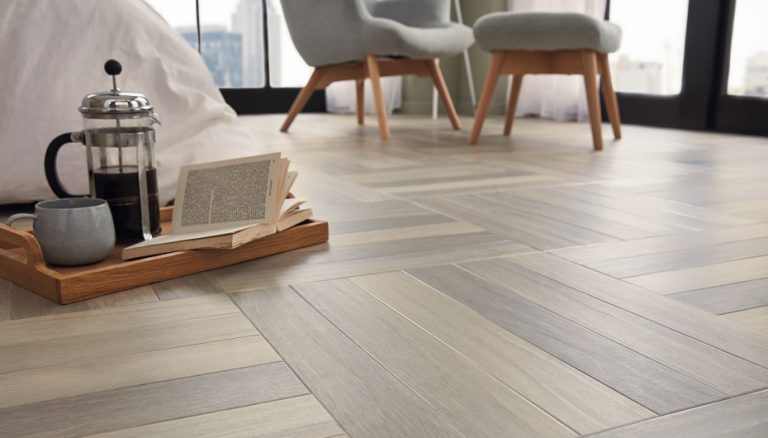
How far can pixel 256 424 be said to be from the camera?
0.65 m

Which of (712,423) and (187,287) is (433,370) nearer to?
(712,423)

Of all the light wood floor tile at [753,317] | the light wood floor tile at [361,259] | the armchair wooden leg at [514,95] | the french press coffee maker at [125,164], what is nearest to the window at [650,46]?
the armchair wooden leg at [514,95]

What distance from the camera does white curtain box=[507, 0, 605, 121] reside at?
3.57 meters

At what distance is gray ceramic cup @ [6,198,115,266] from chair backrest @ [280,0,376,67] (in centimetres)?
194

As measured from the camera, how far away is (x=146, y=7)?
1.78m

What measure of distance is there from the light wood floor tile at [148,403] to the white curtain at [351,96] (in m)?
3.46

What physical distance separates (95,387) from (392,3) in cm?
284

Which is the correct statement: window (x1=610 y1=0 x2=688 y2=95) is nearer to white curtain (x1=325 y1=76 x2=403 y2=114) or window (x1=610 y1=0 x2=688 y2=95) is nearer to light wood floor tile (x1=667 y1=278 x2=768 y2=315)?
white curtain (x1=325 y1=76 x2=403 y2=114)

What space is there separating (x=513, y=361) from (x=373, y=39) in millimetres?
2188

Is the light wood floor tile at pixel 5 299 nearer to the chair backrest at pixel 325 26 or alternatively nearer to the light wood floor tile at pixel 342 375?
the light wood floor tile at pixel 342 375

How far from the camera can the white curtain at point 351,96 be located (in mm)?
4141

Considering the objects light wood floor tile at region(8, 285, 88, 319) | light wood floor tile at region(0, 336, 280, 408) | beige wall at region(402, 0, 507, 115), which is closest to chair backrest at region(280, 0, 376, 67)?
beige wall at region(402, 0, 507, 115)

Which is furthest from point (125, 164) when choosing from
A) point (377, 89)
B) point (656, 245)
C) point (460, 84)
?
point (460, 84)

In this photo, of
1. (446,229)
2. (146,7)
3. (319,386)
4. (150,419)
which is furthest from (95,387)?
(146,7)
